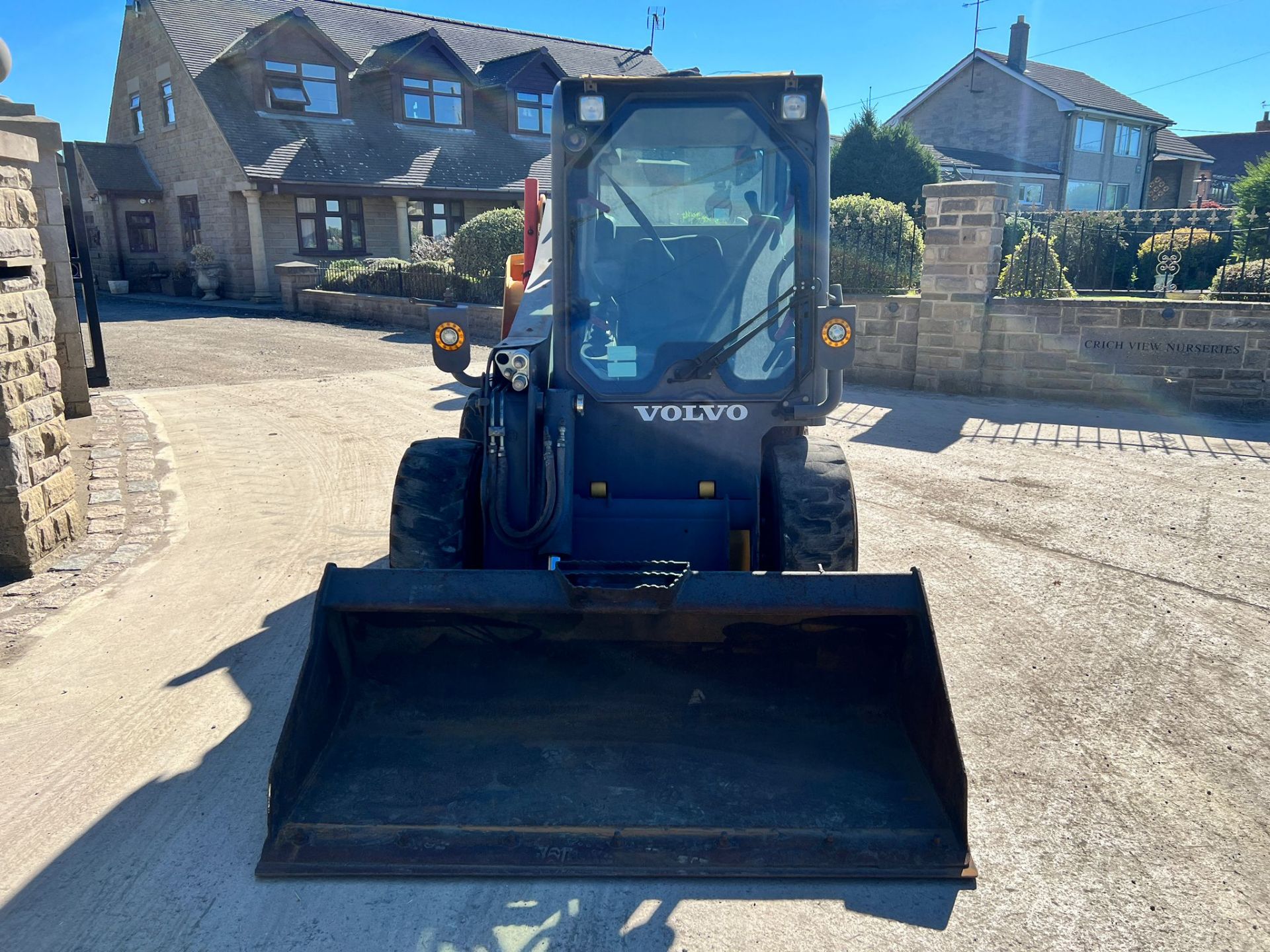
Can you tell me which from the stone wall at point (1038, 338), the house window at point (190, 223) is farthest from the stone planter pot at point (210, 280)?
the stone wall at point (1038, 338)

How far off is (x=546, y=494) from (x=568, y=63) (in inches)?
1244

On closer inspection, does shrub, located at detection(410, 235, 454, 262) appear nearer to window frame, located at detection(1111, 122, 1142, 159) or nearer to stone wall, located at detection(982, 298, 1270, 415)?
stone wall, located at detection(982, 298, 1270, 415)

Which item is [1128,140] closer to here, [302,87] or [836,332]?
[302,87]

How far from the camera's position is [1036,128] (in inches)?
1398

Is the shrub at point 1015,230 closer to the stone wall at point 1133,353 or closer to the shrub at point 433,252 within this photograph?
the stone wall at point 1133,353

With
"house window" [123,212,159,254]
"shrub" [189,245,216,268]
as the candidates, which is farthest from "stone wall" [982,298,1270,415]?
"house window" [123,212,159,254]

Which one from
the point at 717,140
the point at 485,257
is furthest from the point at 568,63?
the point at 717,140

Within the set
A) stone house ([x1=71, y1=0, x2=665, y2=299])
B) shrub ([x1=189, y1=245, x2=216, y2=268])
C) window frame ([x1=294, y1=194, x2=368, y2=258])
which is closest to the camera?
stone house ([x1=71, y1=0, x2=665, y2=299])

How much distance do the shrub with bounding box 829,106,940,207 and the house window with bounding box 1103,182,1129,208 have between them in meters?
18.3

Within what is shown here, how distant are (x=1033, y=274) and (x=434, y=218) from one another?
21344 mm

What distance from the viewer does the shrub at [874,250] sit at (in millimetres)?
12773

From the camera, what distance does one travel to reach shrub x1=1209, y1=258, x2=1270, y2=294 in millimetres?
10352

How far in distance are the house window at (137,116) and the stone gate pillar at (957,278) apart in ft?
89.0

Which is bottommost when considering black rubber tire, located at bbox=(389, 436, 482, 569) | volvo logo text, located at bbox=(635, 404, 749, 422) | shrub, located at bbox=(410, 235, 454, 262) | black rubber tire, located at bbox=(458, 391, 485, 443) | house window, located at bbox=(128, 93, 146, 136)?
black rubber tire, located at bbox=(389, 436, 482, 569)
